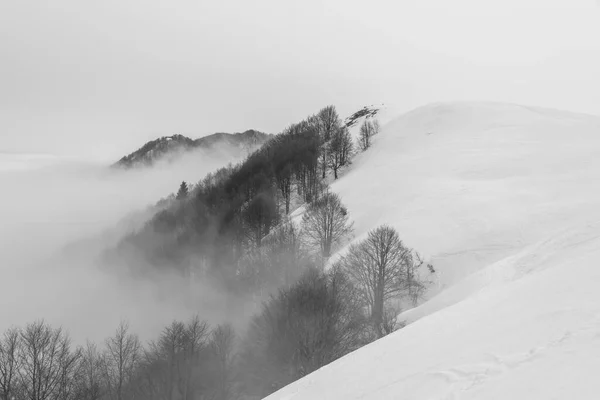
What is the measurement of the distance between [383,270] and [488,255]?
9529 millimetres

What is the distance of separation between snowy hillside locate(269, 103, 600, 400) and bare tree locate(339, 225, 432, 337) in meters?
2.17

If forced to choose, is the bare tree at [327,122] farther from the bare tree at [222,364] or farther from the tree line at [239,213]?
the bare tree at [222,364]

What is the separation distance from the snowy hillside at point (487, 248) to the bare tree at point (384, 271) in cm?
217

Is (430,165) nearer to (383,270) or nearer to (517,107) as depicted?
(383,270)

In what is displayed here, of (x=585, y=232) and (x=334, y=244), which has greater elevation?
(x=334, y=244)

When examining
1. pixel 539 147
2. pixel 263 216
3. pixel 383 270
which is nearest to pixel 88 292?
pixel 263 216

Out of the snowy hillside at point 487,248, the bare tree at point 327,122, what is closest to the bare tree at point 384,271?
the snowy hillside at point 487,248

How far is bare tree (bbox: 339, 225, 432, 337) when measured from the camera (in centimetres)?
3047

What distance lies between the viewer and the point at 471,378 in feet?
23.1

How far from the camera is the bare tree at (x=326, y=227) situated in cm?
4250

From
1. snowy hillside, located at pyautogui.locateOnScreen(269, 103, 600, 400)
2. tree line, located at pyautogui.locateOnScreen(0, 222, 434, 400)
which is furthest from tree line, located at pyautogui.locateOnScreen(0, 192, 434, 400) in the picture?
snowy hillside, located at pyautogui.locateOnScreen(269, 103, 600, 400)

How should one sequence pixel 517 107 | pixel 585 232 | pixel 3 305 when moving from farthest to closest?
pixel 517 107
pixel 3 305
pixel 585 232

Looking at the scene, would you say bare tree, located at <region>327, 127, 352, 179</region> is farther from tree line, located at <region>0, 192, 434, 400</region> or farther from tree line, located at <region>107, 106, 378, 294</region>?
tree line, located at <region>0, 192, 434, 400</region>

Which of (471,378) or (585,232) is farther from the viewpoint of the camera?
(585,232)
